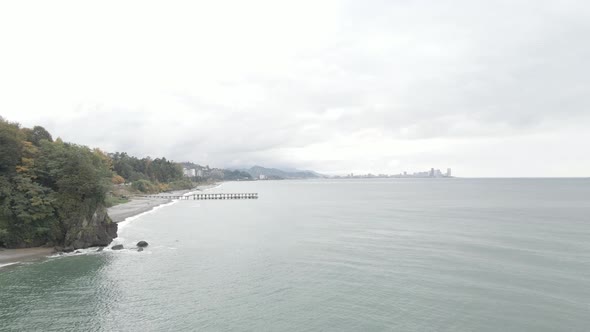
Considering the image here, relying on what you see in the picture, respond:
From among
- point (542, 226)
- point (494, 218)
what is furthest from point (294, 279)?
point (494, 218)

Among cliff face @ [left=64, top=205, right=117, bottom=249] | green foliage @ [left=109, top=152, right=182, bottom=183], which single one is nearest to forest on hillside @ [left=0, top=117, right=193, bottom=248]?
cliff face @ [left=64, top=205, right=117, bottom=249]

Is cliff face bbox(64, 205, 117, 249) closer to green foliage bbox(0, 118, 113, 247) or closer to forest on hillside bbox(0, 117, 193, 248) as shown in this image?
forest on hillside bbox(0, 117, 193, 248)

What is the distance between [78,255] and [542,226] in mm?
71428

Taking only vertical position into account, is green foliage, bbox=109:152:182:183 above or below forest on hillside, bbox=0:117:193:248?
above

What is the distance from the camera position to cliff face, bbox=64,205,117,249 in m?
44.8

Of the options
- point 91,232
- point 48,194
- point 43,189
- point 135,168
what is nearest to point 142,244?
point 91,232

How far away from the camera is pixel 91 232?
A: 152 feet

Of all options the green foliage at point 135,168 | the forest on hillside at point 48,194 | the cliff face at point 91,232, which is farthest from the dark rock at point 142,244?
the green foliage at point 135,168

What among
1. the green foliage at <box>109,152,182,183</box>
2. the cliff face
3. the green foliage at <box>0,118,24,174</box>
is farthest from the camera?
the green foliage at <box>109,152,182,183</box>

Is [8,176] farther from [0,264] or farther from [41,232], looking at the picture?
[0,264]

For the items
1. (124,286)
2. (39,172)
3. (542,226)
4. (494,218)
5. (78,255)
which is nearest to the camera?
(124,286)

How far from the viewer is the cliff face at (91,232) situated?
4478 cm

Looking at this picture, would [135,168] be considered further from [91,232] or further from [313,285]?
[313,285]

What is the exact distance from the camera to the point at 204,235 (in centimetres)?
5644
